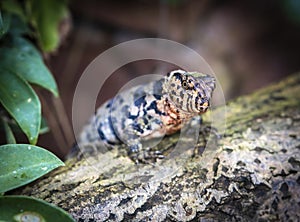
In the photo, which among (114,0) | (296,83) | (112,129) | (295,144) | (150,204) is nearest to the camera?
(150,204)

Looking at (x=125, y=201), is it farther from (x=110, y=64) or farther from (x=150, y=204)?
(x=110, y=64)

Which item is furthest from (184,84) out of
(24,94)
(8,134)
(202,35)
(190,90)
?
(202,35)

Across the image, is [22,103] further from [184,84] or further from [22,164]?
[184,84]

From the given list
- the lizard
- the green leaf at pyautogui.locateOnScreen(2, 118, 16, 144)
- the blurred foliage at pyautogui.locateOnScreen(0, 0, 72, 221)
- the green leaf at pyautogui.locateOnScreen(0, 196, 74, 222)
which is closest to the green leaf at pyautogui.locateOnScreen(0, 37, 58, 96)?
the blurred foliage at pyautogui.locateOnScreen(0, 0, 72, 221)

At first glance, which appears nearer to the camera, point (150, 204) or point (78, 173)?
point (150, 204)

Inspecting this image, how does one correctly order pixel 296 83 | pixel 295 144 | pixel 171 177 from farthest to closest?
1. pixel 296 83
2. pixel 295 144
3. pixel 171 177

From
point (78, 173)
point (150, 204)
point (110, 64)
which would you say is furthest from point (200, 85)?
point (110, 64)
